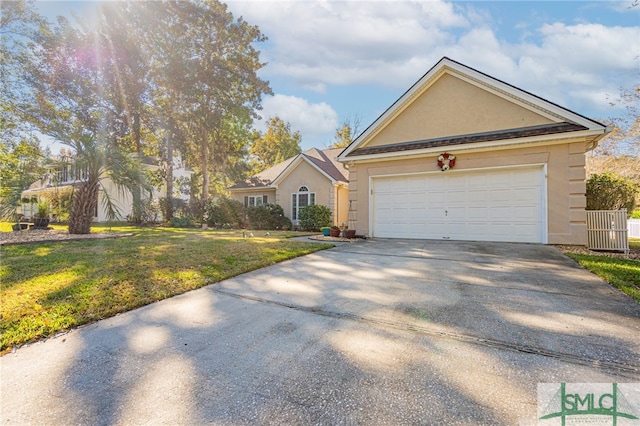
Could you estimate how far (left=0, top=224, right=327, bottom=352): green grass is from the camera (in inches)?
125

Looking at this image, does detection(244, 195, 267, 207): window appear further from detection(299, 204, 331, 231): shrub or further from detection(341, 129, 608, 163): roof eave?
detection(341, 129, 608, 163): roof eave

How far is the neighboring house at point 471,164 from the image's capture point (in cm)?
810

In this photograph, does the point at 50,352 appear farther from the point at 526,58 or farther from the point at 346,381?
the point at 526,58

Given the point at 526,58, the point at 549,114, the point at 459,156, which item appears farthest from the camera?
the point at 526,58

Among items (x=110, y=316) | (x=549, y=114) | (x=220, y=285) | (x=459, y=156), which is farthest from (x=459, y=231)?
(x=110, y=316)

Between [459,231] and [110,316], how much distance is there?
30.3 feet

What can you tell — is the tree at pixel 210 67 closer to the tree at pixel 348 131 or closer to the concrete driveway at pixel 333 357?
the tree at pixel 348 131

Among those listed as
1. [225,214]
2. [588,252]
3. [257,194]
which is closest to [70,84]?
[225,214]

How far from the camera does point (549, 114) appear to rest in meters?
8.52

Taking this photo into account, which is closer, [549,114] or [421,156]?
[549,114]

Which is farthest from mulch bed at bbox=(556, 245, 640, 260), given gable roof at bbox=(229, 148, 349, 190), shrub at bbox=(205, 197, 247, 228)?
shrub at bbox=(205, 197, 247, 228)

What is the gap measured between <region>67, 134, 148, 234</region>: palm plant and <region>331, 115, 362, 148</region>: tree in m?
24.9

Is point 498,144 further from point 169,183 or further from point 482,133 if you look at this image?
point 169,183

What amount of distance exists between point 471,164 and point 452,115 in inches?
77.7
